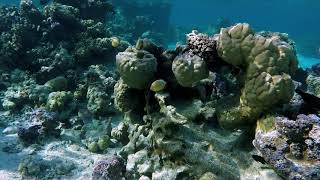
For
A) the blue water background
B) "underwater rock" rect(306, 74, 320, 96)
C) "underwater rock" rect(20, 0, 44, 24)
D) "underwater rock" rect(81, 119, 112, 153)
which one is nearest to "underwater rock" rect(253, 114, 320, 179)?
"underwater rock" rect(81, 119, 112, 153)

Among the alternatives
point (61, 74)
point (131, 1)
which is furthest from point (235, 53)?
point (131, 1)

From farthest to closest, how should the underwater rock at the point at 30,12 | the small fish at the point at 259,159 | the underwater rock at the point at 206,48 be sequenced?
the underwater rock at the point at 30,12, the underwater rock at the point at 206,48, the small fish at the point at 259,159

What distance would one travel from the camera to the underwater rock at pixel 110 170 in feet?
19.3

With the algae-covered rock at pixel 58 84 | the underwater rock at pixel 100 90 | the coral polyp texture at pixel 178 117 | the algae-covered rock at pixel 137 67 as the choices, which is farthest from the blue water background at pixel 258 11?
the algae-covered rock at pixel 137 67

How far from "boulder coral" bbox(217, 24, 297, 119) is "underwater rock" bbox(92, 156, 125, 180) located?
229cm

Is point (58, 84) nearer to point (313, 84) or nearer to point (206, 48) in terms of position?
point (206, 48)

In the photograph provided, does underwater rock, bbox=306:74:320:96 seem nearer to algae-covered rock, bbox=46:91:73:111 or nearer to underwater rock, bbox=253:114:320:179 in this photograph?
underwater rock, bbox=253:114:320:179

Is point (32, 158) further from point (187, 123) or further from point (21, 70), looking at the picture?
point (21, 70)

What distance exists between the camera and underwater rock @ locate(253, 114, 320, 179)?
413cm

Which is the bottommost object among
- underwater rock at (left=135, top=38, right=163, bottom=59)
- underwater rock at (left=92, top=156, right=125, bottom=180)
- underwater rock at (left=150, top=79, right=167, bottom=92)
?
underwater rock at (left=92, top=156, right=125, bottom=180)

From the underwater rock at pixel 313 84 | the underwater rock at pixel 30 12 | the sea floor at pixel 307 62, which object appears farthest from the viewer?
the sea floor at pixel 307 62

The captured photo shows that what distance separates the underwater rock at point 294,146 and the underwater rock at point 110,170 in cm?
247

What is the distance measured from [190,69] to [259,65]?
3.34 feet

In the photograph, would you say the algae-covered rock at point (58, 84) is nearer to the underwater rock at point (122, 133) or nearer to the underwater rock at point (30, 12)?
the underwater rock at point (122, 133)
